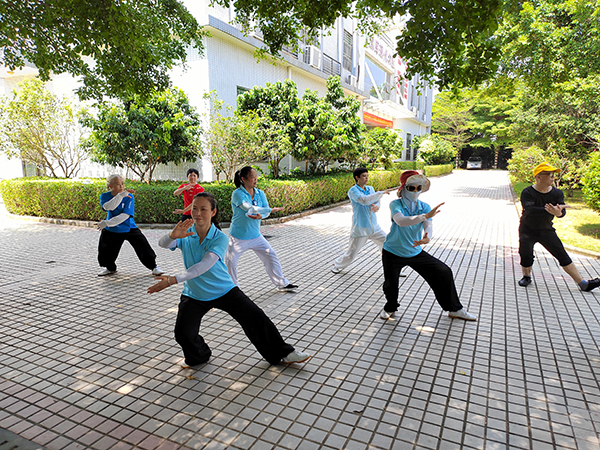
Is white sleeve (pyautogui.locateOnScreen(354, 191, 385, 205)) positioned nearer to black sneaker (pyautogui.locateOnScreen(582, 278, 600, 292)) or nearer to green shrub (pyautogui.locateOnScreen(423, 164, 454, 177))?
black sneaker (pyautogui.locateOnScreen(582, 278, 600, 292))

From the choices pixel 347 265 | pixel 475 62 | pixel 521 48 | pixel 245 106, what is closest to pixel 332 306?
pixel 347 265

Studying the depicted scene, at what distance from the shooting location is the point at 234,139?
11203mm

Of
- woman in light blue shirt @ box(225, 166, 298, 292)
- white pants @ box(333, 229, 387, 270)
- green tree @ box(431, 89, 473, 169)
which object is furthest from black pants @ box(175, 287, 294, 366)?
green tree @ box(431, 89, 473, 169)

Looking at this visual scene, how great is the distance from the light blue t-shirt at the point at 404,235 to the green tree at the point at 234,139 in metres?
7.66

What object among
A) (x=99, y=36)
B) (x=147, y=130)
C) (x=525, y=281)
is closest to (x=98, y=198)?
(x=147, y=130)

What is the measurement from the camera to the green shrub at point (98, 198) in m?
10.4

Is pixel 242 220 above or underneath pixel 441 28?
underneath

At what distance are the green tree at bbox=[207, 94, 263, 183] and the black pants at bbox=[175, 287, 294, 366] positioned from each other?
8.46 m

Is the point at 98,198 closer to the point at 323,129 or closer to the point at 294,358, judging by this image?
the point at 323,129

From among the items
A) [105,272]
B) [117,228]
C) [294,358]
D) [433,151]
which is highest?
[433,151]

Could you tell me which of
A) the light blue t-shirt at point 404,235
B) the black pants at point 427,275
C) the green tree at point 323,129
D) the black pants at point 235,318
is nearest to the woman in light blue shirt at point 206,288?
the black pants at point 235,318

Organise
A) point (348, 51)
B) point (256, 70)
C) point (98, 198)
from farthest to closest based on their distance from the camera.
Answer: point (348, 51) → point (256, 70) → point (98, 198)

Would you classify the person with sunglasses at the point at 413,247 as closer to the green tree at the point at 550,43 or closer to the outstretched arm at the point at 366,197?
the outstretched arm at the point at 366,197

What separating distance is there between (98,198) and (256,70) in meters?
8.07
